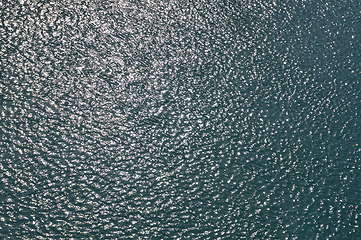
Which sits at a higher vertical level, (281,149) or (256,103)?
(256,103)

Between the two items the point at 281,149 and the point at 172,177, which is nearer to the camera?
the point at 172,177

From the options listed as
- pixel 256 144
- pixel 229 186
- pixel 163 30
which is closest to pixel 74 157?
pixel 229 186

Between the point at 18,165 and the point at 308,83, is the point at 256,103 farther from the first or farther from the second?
the point at 18,165

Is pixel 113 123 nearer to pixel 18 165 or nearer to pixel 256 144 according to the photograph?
pixel 18 165

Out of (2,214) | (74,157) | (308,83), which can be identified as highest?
(308,83)

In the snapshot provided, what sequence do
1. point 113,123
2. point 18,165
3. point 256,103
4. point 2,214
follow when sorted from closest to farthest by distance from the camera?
point 2,214, point 18,165, point 113,123, point 256,103

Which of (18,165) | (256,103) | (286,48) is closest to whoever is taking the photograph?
(18,165)

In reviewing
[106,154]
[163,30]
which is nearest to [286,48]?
[163,30]
